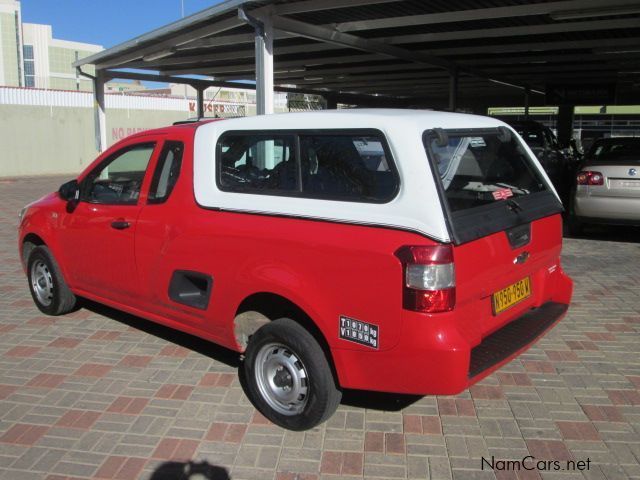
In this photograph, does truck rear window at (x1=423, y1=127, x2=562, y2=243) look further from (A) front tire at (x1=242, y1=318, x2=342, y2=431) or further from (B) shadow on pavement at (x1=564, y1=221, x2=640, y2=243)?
(B) shadow on pavement at (x1=564, y1=221, x2=640, y2=243)

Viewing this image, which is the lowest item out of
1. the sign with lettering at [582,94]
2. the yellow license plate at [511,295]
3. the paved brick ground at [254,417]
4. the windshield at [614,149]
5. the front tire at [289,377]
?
the paved brick ground at [254,417]

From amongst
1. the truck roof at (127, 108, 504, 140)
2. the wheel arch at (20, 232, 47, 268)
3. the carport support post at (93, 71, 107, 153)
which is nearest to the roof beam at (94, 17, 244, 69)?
the carport support post at (93, 71, 107, 153)

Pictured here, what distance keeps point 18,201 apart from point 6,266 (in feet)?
24.6

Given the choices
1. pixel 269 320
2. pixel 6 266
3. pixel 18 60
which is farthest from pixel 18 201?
pixel 18 60

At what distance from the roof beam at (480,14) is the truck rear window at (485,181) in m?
5.27

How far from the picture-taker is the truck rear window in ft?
9.70

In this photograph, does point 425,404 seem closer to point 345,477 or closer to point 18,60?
point 345,477

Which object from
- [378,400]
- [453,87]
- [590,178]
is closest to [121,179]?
[378,400]

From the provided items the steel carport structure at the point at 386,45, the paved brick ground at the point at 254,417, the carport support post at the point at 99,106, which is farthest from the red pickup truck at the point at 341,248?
the carport support post at the point at 99,106

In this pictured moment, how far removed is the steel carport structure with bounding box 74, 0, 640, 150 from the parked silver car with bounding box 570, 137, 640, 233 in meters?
2.12

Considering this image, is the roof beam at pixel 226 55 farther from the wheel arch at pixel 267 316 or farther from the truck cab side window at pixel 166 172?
the wheel arch at pixel 267 316

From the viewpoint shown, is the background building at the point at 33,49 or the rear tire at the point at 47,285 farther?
the background building at the point at 33,49

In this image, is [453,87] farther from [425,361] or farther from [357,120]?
[425,361]

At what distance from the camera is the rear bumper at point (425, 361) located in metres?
2.79
